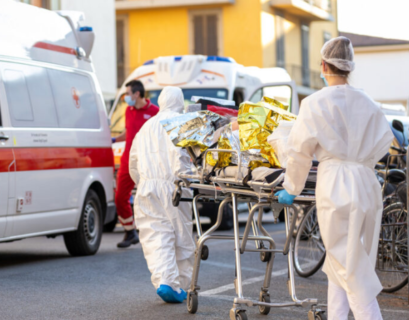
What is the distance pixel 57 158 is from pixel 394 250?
12.7ft

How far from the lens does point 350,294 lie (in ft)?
14.9

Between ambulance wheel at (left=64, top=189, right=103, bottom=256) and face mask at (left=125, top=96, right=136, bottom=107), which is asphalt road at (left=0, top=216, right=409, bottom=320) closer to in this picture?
ambulance wheel at (left=64, top=189, right=103, bottom=256)

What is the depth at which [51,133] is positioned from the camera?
898 cm

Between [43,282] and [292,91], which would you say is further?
[292,91]

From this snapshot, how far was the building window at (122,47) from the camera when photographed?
32.2 meters

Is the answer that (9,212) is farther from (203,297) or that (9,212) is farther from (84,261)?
(203,297)

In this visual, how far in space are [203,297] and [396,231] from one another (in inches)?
69.2

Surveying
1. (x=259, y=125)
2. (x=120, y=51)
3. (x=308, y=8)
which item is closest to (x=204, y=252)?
(x=259, y=125)

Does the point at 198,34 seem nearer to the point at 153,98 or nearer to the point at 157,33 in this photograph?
the point at 157,33

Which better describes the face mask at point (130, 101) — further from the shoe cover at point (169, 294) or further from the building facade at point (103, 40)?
the building facade at point (103, 40)

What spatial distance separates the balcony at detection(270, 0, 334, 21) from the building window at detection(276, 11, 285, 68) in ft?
1.37

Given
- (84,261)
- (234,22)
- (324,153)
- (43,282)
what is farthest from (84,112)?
(234,22)

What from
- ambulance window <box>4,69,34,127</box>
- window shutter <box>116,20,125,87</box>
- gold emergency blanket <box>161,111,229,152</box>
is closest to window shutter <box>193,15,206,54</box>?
window shutter <box>116,20,125,87</box>

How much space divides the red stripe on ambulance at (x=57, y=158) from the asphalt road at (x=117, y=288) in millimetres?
1073
